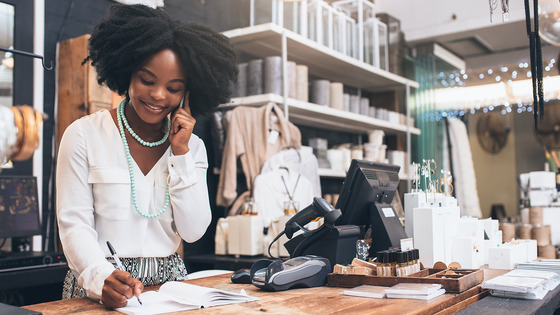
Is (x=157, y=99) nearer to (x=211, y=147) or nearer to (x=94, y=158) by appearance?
(x=94, y=158)

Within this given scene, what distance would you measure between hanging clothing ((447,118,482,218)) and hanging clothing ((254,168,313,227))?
2889 millimetres

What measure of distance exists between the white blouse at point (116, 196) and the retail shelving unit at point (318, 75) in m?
1.90

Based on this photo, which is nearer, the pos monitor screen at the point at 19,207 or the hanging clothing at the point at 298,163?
the pos monitor screen at the point at 19,207

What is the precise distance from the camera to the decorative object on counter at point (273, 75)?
11.8ft

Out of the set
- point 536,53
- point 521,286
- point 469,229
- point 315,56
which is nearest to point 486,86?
point 315,56

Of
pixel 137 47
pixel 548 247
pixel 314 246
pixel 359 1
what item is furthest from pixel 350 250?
pixel 359 1

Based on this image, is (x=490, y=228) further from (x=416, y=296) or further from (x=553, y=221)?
(x=553, y=221)

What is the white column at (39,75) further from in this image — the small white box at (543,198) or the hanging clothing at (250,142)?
the small white box at (543,198)

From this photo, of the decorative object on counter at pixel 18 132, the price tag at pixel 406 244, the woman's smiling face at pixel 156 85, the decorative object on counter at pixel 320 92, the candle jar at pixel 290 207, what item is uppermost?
the decorative object on counter at pixel 320 92

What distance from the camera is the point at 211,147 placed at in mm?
3703

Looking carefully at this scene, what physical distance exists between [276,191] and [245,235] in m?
0.46

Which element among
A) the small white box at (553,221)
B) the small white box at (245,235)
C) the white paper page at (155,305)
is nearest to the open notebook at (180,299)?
the white paper page at (155,305)

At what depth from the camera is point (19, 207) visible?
2.58 m

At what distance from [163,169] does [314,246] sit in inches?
21.2
